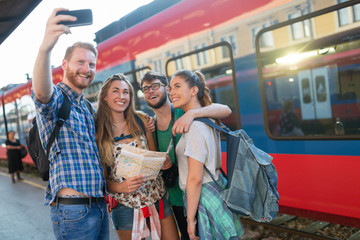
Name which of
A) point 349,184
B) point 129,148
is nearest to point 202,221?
point 129,148

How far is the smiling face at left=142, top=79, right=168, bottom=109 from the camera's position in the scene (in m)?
2.48

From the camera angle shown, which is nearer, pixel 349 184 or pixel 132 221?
pixel 132 221

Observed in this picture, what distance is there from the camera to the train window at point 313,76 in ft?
9.42

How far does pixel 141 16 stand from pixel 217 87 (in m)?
2.72

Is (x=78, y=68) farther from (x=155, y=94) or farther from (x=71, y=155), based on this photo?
(x=155, y=94)

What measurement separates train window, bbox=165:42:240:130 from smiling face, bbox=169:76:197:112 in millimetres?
1694

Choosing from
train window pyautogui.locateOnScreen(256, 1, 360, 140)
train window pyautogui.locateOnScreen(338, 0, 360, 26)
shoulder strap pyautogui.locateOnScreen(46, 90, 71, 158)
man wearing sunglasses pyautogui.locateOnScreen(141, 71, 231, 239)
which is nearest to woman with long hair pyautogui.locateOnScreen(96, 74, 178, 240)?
man wearing sunglasses pyautogui.locateOnScreen(141, 71, 231, 239)

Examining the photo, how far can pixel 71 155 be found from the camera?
1791mm

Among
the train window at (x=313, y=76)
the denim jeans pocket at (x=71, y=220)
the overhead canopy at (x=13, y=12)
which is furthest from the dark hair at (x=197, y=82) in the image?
the overhead canopy at (x=13, y=12)

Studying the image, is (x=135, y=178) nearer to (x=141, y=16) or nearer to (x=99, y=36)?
(x=141, y=16)

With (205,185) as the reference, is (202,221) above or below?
below

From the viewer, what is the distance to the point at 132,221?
2150 mm

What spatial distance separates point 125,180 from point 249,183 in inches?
28.9

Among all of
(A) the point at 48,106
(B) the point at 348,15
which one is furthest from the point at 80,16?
(B) the point at 348,15
